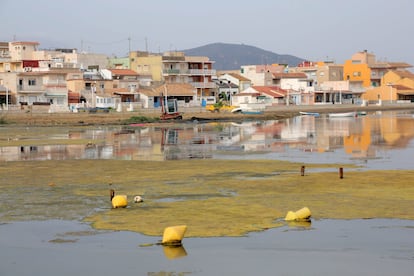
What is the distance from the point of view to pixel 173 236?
17.6 meters

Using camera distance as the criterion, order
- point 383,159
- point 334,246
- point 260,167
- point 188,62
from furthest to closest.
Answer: point 188,62
point 383,159
point 260,167
point 334,246

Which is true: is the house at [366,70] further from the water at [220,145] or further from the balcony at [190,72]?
the water at [220,145]

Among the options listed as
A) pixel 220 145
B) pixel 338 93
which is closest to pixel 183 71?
pixel 338 93

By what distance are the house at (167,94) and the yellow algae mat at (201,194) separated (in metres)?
70.6

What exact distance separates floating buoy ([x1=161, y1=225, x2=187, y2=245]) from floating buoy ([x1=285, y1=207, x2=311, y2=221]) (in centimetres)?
354

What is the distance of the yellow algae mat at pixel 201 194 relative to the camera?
20.5 m

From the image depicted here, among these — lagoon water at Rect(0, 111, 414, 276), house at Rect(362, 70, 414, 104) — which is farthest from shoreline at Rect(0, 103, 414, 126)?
lagoon water at Rect(0, 111, 414, 276)

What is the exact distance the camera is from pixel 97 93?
10319cm

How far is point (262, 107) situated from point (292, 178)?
3155 inches

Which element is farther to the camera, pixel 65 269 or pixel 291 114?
pixel 291 114

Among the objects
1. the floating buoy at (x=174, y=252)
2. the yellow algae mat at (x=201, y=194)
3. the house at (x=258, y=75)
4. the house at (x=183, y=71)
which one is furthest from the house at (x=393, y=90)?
the floating buoy at (x=174, y=252)

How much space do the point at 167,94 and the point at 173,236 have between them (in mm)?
88435

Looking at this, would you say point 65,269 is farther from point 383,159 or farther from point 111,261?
point 383,159

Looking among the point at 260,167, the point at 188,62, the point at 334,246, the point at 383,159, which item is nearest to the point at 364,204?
the point at 334,246
